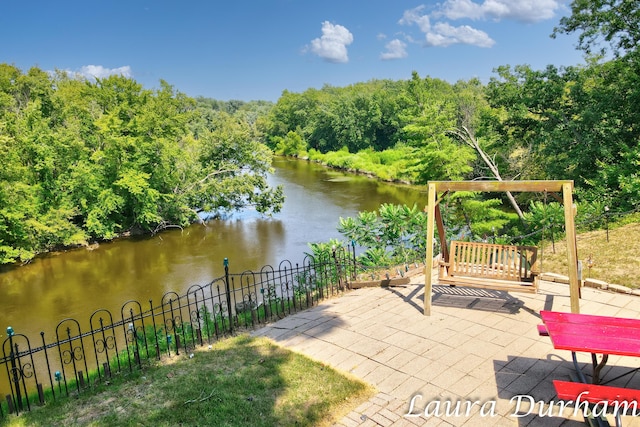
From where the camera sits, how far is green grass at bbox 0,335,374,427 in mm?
3998

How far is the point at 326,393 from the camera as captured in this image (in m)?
4.32

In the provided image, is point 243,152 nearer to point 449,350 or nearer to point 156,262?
point 156,262

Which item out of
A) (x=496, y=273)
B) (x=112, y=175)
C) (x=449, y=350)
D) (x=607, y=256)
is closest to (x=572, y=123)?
(x=607, y=256)

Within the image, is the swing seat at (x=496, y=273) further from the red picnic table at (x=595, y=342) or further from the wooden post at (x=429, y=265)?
the red picnic table at (x=595, y=342)

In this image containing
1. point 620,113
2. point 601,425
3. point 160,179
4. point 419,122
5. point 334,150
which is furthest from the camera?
point 334,150

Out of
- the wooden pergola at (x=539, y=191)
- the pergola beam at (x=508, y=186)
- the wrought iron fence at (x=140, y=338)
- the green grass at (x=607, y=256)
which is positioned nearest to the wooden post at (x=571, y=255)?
the wooden pergola at (x=539, y=191)

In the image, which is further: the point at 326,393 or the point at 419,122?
the point at 419,122

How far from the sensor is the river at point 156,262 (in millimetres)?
12484

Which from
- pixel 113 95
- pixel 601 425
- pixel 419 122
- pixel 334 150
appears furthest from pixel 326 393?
pixel 334 150

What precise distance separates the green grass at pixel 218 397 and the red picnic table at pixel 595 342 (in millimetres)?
1801

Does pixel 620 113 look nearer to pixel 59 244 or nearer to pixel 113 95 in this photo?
pixel 59 244

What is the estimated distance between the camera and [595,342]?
3648 mm

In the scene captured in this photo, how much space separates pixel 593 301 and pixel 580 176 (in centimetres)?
985

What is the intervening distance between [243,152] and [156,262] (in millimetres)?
8092
